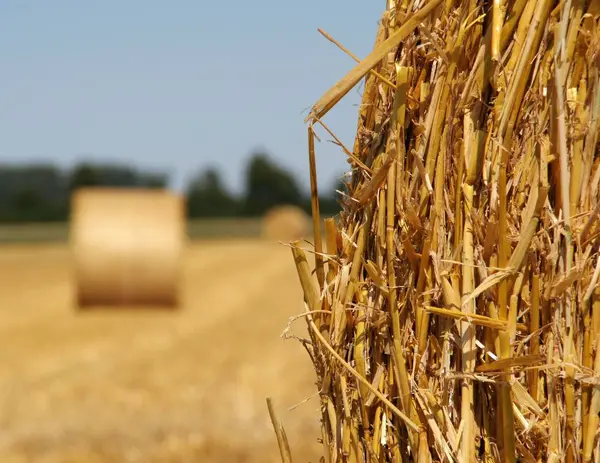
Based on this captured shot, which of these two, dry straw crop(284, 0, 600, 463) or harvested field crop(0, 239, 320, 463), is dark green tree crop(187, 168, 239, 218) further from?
dry straw crop(284, 0, 600, 463)

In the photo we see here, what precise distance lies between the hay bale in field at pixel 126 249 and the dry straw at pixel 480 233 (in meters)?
8.74

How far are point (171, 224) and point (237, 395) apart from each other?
4.85 meters

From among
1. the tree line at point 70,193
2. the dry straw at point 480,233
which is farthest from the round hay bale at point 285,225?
the dry straw at point 480,233

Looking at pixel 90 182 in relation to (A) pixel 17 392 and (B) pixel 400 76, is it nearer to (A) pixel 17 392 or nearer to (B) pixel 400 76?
(A) pixel 17 392

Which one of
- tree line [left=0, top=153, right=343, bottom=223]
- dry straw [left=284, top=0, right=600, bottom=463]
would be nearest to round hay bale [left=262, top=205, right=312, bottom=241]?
tree line [left=0, top=153, right=343, bottom=223]

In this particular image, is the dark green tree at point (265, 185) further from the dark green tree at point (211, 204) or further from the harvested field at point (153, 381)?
the harvested field at point (153, 381)

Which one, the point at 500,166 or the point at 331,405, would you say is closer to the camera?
the point at 500,166

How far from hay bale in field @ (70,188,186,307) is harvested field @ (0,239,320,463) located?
287 millimetres

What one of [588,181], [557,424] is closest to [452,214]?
[588,181]

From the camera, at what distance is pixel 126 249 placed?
35.2 feet

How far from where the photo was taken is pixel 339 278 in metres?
2.22

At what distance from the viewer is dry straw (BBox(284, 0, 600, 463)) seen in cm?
200

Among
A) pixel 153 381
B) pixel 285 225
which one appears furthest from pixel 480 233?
pixel 285 225

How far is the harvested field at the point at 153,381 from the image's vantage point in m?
5.16
